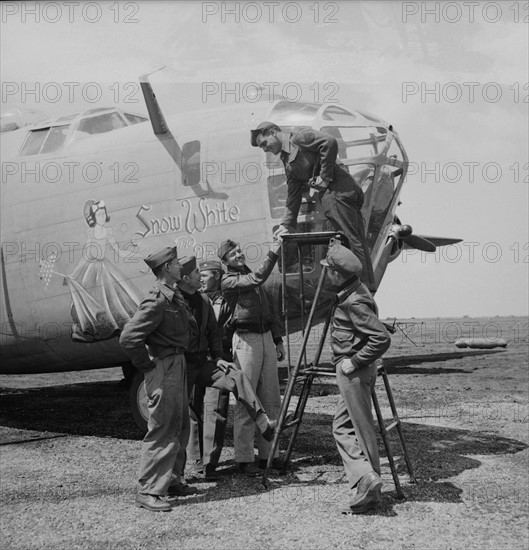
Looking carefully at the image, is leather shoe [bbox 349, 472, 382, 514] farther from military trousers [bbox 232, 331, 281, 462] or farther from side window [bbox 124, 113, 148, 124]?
side window [bbox 124, 113, 148, 124]

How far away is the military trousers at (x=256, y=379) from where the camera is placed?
7043 millimetres

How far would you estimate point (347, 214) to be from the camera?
6.86 meters

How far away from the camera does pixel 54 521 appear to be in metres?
5.75

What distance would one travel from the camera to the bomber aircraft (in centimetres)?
834

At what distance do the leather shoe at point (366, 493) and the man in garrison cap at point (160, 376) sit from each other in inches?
65.9

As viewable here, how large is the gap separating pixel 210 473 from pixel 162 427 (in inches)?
49.5

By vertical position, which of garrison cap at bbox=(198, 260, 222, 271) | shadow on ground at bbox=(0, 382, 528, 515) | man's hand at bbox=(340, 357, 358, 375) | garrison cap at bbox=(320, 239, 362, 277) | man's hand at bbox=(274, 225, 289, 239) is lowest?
shadow on ground at bbox=(0, 382, 528, 515)

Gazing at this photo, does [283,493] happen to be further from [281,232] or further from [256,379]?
[281,232]

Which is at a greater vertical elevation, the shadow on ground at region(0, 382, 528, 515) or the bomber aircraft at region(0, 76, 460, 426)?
the bomber aircraft at region(0, 76, 460, 426)

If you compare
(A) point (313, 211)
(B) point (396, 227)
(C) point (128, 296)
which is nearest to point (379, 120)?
(A) point (313, 211)

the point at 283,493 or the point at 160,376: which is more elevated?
the point at 160,376

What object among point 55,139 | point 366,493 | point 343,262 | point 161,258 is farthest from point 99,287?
point 366,493

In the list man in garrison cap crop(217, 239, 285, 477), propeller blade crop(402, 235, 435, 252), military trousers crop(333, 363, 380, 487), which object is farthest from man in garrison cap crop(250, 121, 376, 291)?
propeller blade crop(402, 235, 435, 252)

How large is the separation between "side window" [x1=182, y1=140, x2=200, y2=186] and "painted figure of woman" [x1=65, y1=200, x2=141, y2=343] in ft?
4.08
